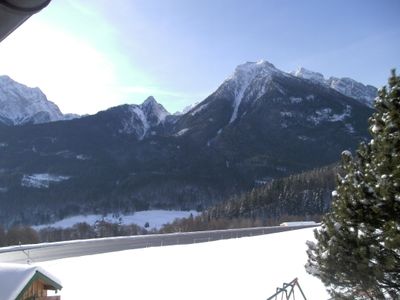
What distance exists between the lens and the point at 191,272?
38688 millimetres

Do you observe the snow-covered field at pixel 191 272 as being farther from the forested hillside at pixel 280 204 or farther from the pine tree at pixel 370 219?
the forested hillside at pixel 280 204

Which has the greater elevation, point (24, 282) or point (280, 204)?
Answer: point (24, 282)

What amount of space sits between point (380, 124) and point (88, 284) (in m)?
29.2

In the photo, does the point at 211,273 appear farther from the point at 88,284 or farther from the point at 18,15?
the point at 18,15

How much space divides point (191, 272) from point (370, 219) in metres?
29.2

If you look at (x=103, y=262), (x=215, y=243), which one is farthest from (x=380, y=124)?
(x=215, y=243)

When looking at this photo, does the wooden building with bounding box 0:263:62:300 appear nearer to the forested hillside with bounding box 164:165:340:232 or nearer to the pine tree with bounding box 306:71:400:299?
the pine tree with bounding box 306:71:400:299

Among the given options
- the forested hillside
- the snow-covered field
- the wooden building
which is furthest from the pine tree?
the forested hillside

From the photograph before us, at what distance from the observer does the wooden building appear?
48.4ft

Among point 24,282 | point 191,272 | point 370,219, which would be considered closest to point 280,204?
point 191,272

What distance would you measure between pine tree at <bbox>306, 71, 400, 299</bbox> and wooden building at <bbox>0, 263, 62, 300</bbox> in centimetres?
883

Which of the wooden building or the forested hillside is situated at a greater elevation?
the wooden building

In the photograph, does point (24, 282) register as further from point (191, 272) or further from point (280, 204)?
point (280, 204)

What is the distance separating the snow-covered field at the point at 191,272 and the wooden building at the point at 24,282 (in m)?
14.1
